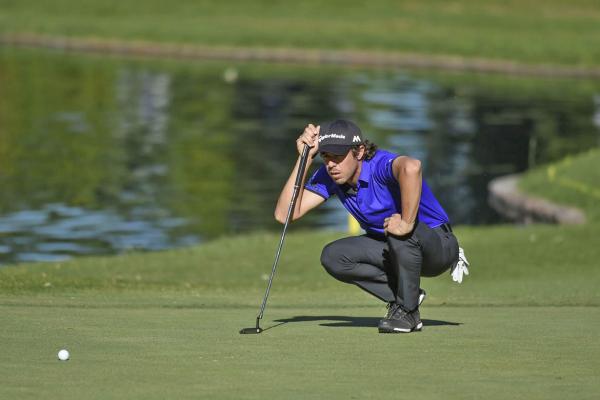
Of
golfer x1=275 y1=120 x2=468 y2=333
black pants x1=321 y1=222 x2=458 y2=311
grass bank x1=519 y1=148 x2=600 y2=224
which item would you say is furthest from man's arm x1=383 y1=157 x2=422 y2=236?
grass bank x1=519 y1=148 x2=600 y2=224

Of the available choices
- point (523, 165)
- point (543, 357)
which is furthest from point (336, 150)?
point (523, 165)

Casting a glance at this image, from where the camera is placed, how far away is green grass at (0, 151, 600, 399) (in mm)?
7145

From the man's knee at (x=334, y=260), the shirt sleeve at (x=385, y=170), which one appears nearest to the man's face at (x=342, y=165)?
the shirt sleeve at (x=385, y=170)

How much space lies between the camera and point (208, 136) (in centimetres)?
3972

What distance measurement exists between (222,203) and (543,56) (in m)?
40.9

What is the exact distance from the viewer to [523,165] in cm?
3628

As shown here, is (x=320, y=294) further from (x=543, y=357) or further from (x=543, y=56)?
(x=543, y=56)

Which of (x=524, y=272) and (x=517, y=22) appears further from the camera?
(x=517, y=22)

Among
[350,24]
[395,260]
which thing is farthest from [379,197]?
[350,24]

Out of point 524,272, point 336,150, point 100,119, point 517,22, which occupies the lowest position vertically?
point 517,22

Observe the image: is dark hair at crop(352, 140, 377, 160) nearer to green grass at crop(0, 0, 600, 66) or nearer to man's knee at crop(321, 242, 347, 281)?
man's knee at crop(321, 242, 347, 281)

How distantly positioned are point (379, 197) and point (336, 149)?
0.42 m

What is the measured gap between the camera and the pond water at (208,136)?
25.6m

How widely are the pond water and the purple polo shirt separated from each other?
38.3 feet
